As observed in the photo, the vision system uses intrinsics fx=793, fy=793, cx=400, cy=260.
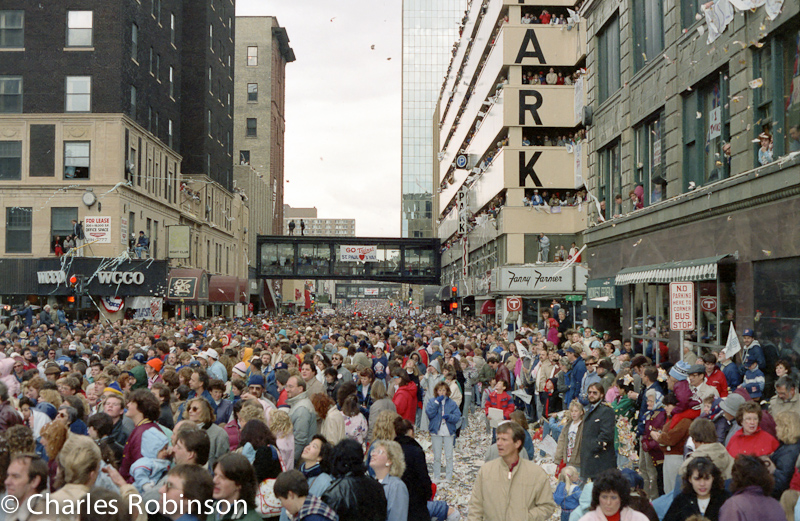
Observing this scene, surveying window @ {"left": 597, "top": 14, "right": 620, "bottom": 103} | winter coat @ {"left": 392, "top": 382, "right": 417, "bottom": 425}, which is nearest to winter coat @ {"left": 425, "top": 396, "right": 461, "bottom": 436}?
winter coat @ {"left": 392, "top": 382, "right": 417, "bottom": 425}

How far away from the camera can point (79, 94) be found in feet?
129

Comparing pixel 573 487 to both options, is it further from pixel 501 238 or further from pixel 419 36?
pixel 419 36

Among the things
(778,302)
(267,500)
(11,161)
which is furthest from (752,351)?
(11,161)

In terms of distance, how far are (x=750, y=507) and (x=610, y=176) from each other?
20269 millimetres

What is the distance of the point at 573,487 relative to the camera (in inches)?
289

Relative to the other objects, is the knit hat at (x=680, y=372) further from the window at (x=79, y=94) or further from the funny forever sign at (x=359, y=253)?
the funny forever sign at (x=359, y=253)

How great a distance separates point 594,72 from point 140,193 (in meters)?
25.7

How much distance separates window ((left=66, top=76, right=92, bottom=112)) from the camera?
39.2 meters

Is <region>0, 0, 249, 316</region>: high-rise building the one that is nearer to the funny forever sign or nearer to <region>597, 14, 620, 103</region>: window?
<region>597, 14, 620, 103</region>: window

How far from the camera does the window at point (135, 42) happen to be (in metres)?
41.2

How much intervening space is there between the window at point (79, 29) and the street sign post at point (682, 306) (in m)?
34.4

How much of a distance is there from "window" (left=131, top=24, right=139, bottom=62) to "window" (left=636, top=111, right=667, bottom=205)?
94.6 feet

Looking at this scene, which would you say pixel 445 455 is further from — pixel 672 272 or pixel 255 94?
pixel 255 94

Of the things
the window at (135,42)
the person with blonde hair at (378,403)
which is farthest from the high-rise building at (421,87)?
the person with blonde hair at (378,403)
